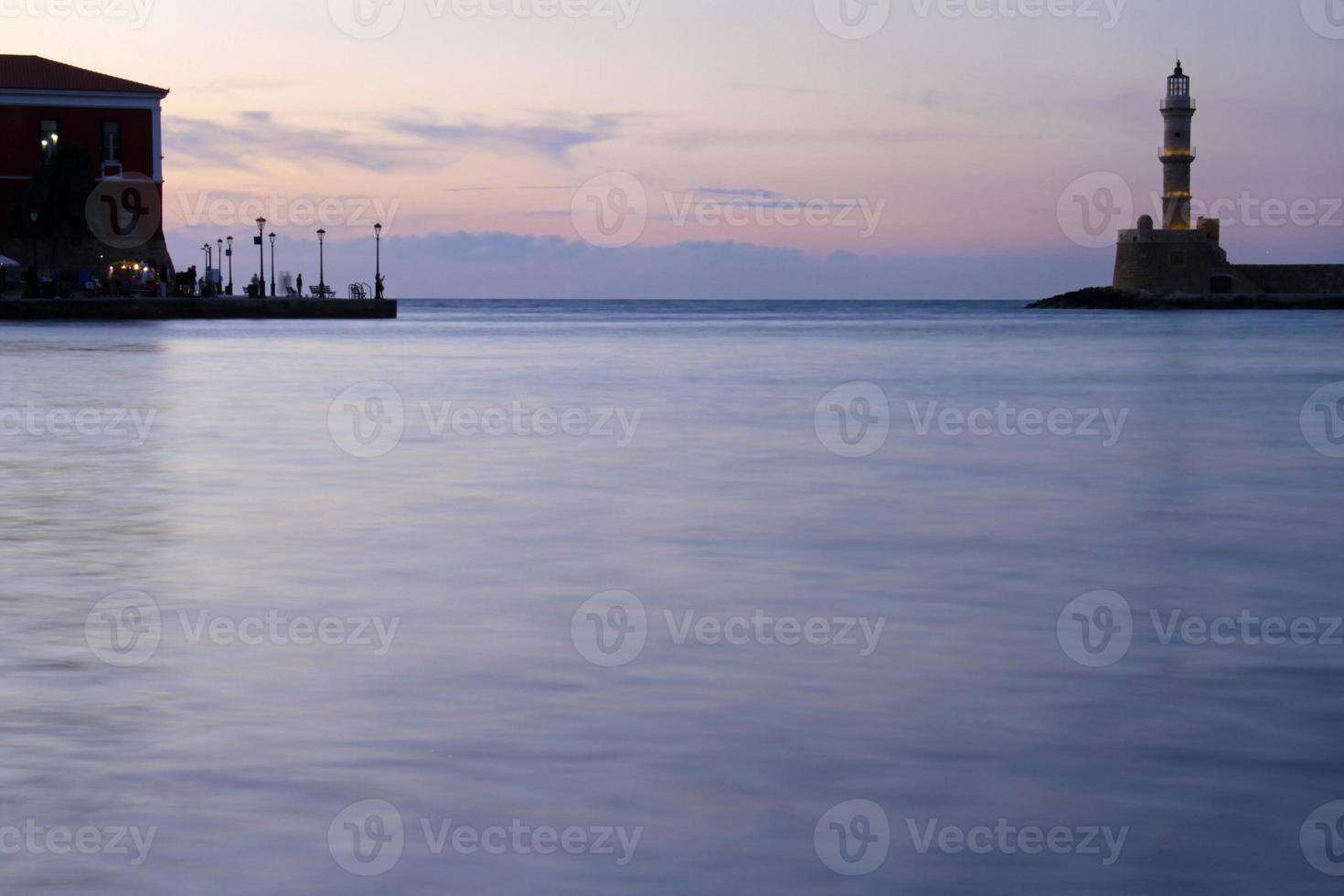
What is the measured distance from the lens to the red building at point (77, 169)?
56531 mm

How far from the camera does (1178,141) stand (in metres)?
93.1

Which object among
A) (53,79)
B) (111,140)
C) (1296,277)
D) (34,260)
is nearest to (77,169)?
(111,140)

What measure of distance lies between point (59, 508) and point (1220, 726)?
826 centimetres

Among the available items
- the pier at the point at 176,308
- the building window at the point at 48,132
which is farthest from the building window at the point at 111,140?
the pier at the point at 176,308

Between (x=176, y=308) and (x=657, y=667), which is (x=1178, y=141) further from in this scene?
(x=657, y=667)

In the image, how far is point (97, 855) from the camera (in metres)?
4.03

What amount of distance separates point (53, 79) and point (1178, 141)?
6205cm

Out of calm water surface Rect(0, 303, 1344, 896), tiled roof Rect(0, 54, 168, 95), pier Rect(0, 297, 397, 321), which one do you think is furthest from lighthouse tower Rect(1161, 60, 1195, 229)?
calm water surface Rect(0, 303, 1344, 896)

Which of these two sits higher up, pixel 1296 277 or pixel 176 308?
pixel 1296 277

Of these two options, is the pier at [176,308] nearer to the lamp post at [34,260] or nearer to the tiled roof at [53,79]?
the lamp post at [34,260]

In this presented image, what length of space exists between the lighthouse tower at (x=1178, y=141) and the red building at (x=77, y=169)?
191ft

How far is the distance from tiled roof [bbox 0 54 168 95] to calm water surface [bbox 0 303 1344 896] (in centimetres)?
4583

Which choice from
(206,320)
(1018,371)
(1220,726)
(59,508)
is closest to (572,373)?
(1018,371)

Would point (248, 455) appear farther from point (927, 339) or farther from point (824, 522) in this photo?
point (927, 339)
